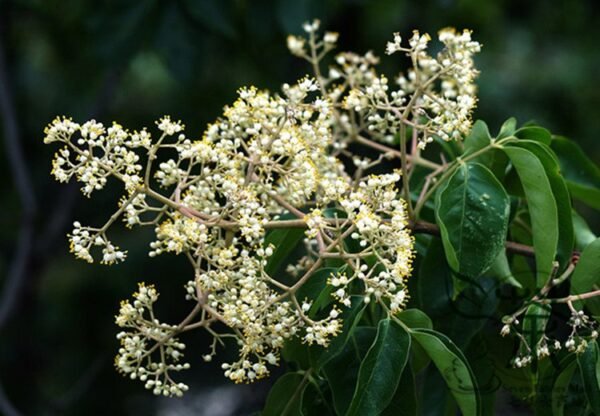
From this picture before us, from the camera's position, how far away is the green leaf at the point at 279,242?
80.2 inches

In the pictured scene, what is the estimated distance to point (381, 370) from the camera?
1.78m

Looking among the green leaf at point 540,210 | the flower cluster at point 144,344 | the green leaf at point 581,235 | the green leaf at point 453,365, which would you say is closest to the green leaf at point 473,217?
the green leaf at point 540,210

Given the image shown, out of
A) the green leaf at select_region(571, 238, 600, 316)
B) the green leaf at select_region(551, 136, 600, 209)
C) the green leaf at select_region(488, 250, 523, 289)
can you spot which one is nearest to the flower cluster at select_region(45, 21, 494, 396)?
the green leaf at select_region(488, 250, 523, 289)

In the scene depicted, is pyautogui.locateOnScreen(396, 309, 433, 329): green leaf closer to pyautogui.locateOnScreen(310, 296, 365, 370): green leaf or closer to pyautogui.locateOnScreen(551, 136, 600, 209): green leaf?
pyautogui.locateOnScreen(310, 296, 365, 370): green leaf

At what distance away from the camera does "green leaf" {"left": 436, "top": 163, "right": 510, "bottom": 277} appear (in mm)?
1898

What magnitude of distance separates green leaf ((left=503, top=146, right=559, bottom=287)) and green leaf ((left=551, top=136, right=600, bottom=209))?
41 cm

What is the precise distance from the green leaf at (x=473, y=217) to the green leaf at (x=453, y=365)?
0.54ft

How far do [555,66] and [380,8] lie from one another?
10.9 feet

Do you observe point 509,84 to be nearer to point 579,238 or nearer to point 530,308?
point 579,238

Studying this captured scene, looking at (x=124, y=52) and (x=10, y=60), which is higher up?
(x=10, y=60)

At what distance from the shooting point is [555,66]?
7543 mm

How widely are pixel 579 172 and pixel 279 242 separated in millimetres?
876

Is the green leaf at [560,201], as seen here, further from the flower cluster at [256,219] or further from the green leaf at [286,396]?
the green leaf at [286,396]

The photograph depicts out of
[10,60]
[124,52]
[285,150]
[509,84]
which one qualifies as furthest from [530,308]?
[509,84]
